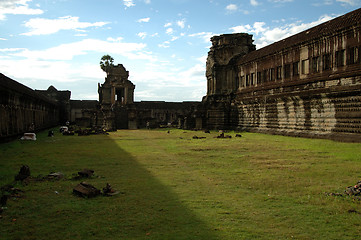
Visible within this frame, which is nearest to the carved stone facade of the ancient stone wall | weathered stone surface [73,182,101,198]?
weathered stone surface [73,182,101,198]

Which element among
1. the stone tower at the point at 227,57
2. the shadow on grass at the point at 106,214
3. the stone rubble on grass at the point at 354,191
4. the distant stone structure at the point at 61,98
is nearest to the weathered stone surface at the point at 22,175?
the shadow on grass at the point at 106,214

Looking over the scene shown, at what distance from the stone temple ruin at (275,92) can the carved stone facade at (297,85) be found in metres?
0.06

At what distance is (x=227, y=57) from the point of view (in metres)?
36.6

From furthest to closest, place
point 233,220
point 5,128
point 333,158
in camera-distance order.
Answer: point 5,128, point 333,158, point 233,220

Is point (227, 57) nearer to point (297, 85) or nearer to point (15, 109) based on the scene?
point (297, 85)

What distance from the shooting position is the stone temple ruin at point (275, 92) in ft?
63.5

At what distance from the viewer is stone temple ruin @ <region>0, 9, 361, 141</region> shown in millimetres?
19359

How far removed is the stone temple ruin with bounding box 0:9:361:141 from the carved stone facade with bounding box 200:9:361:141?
61 millimetres

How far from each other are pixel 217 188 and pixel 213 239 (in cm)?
290

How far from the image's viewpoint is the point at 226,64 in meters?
36.5

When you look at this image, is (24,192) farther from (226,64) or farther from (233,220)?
(226,64)

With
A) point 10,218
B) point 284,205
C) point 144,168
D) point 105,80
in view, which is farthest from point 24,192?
point 105,80

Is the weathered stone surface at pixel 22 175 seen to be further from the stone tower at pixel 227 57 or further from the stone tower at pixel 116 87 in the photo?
the stone tower at pixel 116 87

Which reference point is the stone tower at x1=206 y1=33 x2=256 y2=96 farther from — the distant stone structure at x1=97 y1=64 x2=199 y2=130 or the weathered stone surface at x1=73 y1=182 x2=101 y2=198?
the weathered stone surface at x1=73 y1=182 x2=101 y2=198
